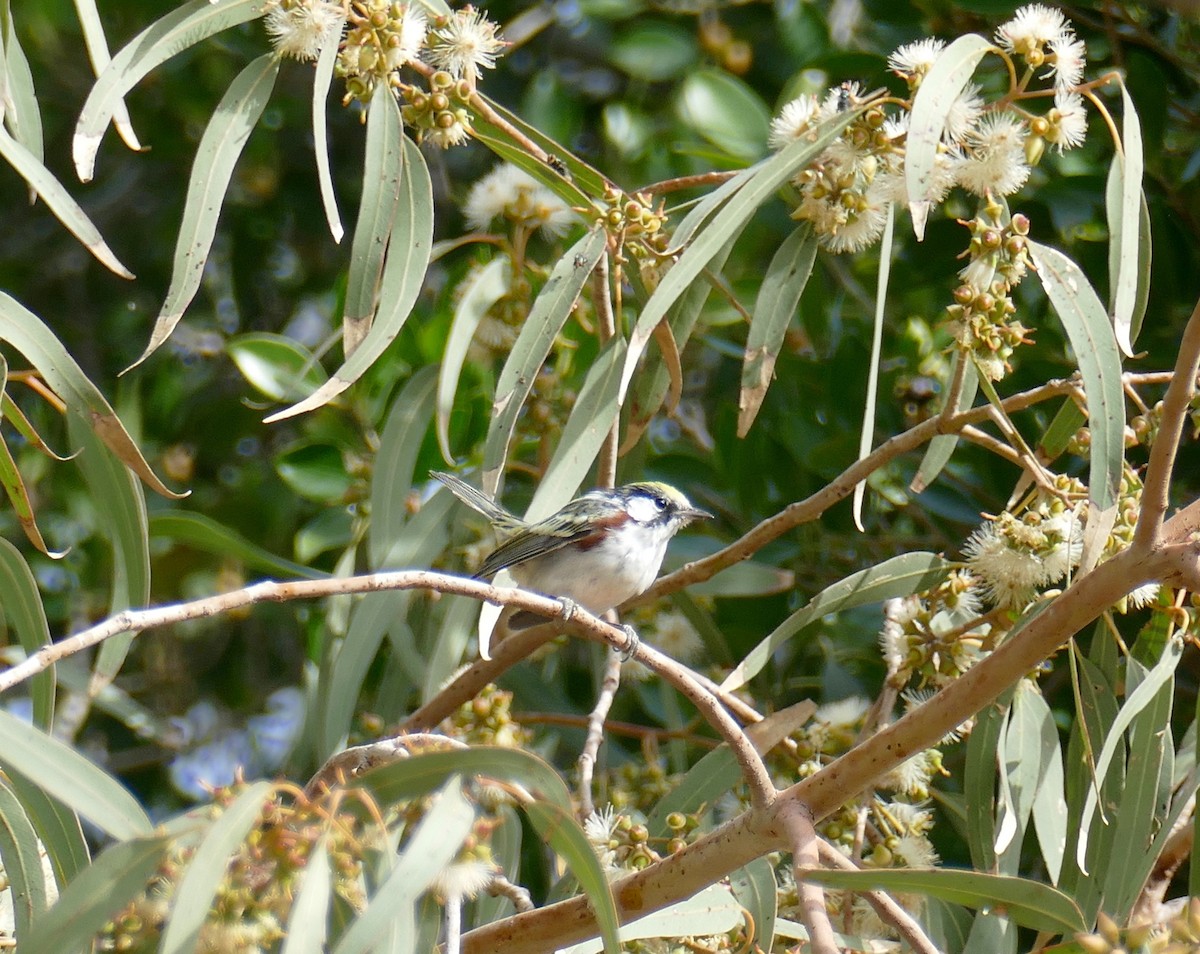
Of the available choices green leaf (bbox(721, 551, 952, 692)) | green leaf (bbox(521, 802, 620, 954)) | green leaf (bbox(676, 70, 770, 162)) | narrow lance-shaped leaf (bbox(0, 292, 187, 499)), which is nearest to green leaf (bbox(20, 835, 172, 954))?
green leaf (bbox(521, 802, 620, 954))

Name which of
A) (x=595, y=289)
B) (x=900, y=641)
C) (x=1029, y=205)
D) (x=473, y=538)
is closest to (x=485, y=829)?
(x=900, y=641)

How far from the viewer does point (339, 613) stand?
379 cm

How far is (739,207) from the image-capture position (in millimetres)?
2963

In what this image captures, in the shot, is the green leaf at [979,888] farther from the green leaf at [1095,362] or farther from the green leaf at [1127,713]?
the green leaf at [1095,362]

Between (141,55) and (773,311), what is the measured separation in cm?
136

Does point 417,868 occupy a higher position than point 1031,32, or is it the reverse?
point 1031,32

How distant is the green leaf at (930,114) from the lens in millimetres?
2578

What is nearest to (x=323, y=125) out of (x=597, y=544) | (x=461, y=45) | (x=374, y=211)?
(x=374, y=211)

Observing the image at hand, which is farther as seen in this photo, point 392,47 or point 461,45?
point 461,45

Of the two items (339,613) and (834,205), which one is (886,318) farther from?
(339,613)

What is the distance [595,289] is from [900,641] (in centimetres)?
104

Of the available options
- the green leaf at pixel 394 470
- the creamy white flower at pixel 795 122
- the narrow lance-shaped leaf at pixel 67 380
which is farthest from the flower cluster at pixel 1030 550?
the narrow lance-shaped leaf at pixel 67 380

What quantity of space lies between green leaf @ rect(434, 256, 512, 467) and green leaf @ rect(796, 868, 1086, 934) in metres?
1.44

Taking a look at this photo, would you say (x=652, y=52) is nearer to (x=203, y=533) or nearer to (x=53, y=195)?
(x=203, y=533)
